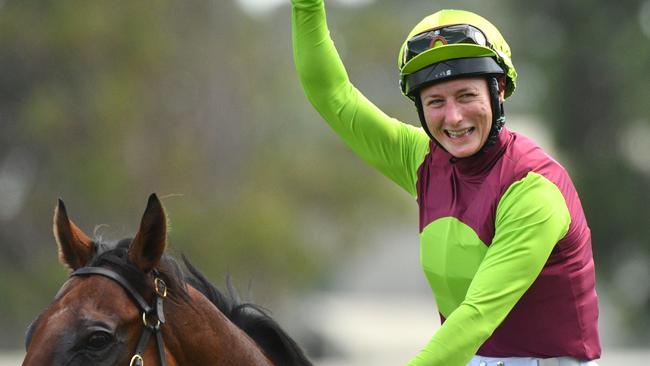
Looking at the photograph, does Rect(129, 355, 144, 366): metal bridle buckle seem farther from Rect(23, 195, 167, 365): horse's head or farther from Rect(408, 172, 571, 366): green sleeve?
Rect(408, 172, 571, 366): green sleeve

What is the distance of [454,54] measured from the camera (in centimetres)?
369

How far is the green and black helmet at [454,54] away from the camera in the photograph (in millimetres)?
3691

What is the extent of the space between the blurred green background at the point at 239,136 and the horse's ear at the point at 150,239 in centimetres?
2017

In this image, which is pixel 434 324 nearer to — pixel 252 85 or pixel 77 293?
pixel 252 85

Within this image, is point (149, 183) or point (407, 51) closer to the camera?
point (407, 51)

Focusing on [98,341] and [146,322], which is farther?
[146,322]

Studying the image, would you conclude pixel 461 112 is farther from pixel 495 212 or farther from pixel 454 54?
pixel 495 212

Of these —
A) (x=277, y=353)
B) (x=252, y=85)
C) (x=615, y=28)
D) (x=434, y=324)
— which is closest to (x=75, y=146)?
(x=252, y=85)

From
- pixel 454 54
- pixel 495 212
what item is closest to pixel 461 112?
pixel 454 54

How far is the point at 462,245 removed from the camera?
12.3 ft

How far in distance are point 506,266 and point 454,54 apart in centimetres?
69

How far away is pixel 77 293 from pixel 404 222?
77.3ft

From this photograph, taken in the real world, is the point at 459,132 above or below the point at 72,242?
above

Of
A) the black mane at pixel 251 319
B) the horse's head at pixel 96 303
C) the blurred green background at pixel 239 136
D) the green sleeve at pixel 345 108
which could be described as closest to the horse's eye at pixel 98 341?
the horse's head at pixel 96 303
